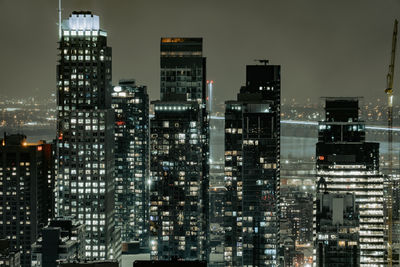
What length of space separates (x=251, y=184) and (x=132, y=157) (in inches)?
217

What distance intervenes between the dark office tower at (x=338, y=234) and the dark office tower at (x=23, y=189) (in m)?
8.26

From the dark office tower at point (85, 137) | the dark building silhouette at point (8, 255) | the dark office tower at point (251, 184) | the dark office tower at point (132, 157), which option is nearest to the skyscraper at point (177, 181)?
the dark office tower at point (251, 184)

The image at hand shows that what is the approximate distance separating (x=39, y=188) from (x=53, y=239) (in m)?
4.74

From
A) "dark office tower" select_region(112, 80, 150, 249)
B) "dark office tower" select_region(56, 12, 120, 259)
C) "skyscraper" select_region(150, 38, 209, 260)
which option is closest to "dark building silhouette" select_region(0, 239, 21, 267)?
"dark office tower" select_region(56, 12, 120, 259)

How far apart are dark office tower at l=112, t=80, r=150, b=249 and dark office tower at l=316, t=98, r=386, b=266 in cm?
606

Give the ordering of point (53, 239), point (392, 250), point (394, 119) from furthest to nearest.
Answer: point (392, 250)
point (394, 119)
point (53, 239)

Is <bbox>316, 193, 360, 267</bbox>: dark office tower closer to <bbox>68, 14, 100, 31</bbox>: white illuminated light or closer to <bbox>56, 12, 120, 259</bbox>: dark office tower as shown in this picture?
<bbox>56, 12, 120, 259</bbox>: dark office tower

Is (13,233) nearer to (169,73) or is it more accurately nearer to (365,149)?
(169,73)

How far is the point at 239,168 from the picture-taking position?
82.8 ft

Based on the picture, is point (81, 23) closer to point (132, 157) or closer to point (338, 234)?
point (132, 157)

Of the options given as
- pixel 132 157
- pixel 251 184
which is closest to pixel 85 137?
pixel 251 184

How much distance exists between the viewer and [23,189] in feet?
82.6

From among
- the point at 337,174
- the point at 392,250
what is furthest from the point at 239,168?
the point at 392,250

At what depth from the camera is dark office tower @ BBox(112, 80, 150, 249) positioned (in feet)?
92.8
